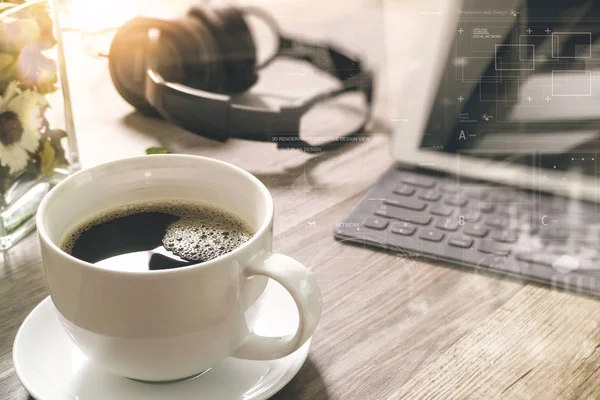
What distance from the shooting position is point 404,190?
580 mm

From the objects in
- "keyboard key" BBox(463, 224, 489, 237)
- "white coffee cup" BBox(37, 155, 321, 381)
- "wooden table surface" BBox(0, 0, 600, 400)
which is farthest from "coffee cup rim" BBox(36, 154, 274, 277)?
"keyboard key" BBox(463, 224, 489, 237)

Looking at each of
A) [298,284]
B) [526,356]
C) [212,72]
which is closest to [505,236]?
[526,356]

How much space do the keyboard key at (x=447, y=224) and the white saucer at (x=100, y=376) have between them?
18cm

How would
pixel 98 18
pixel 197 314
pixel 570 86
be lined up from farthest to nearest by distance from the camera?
pixel 98 18, pixel 570 86, pixel 197 314

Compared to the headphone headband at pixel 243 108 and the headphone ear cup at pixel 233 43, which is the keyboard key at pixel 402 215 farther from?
the headphone ear cup at pixel 233 43

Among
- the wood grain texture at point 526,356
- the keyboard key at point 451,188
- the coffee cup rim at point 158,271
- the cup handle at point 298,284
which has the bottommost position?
the wood grain texture at point 526,356

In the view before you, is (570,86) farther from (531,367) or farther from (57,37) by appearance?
(57,37)

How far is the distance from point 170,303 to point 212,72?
45cm

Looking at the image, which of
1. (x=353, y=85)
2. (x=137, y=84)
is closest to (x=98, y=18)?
(x=137, y=84)

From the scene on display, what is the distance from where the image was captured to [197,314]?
349mm

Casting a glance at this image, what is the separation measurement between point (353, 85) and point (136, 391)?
42 cm

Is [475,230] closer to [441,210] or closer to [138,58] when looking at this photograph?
[441,210]

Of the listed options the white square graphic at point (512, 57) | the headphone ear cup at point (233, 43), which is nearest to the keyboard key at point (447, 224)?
the white square graphic at point (512, 57)

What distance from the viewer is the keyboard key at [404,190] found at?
58 centimetres
